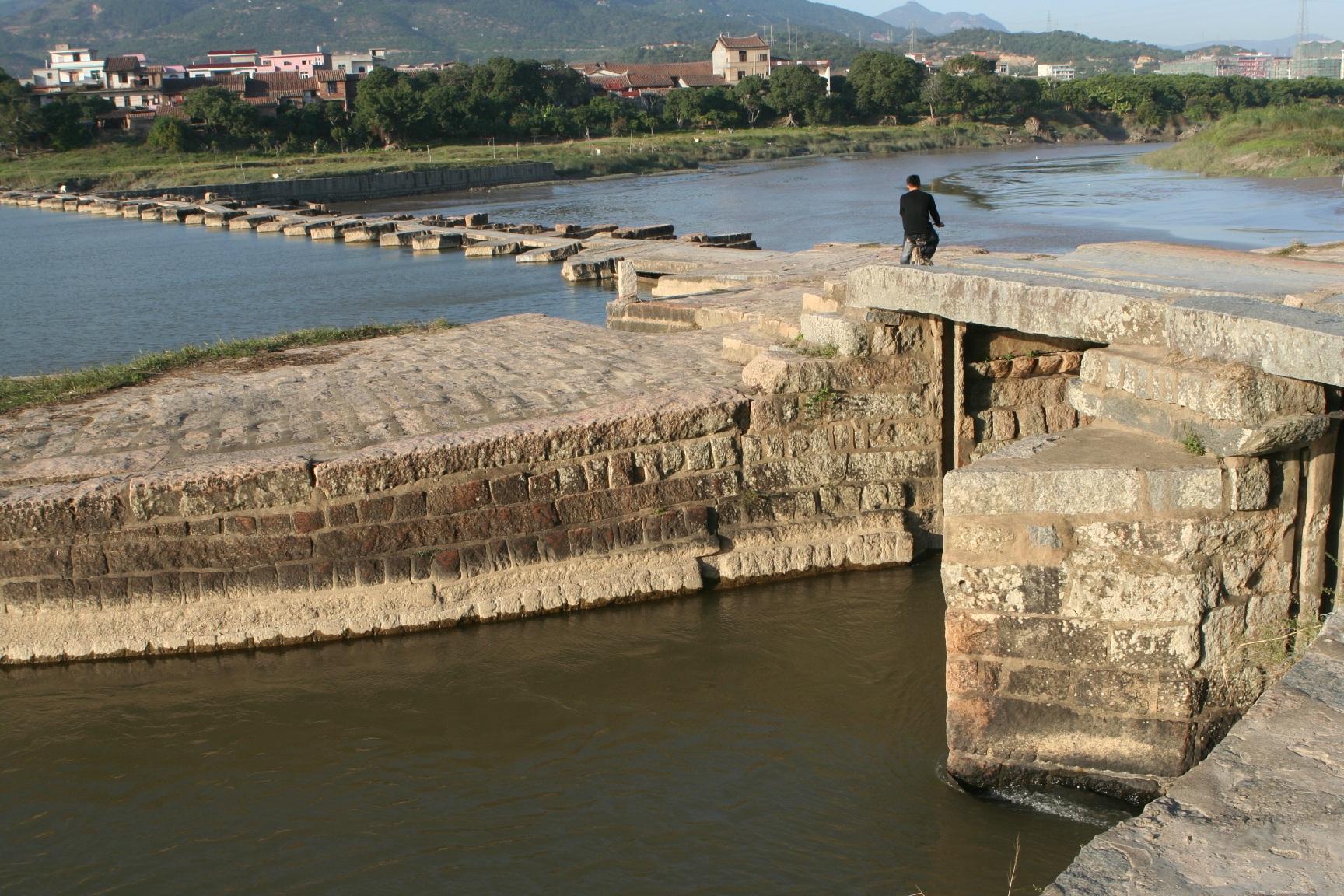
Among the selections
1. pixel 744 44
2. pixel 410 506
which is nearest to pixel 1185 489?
pixel 410 506

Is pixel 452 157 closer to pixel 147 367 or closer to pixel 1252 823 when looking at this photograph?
pixel 147 367

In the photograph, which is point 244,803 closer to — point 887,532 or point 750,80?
point 887,532

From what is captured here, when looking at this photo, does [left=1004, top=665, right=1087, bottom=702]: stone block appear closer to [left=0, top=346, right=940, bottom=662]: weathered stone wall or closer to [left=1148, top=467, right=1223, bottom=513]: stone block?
[left=1148, top=467, right=1223, bottom=513]: stone block

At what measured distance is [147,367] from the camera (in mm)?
9586

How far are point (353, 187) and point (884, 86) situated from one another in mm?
50784

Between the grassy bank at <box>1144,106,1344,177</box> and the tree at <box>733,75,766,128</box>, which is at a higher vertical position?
the tree at <box>733,75,766,128</box>

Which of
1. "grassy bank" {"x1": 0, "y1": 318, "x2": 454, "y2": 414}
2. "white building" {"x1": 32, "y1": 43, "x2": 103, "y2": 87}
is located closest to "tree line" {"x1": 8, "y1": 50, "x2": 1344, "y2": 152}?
"grassy bank" {"x1": 0, "y1": 318, "x2": 454, "y2": 414}

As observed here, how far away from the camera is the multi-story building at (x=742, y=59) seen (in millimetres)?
125875

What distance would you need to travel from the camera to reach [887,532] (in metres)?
7.28

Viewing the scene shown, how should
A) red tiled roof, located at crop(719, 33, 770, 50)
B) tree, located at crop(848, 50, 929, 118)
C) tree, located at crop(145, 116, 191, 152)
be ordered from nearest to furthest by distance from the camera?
tree, located at crop(145, 116, 191, 152) < tree, located at crop(848, 50, 929, 118) < red tiled roof, located at crop(719, 33, 770, 50)

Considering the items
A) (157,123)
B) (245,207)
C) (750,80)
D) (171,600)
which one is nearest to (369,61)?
(750,80)

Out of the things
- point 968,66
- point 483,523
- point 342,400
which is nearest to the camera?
point 483,523

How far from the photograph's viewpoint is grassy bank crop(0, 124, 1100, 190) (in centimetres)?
5044

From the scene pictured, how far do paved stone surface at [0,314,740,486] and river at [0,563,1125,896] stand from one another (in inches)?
52.4
